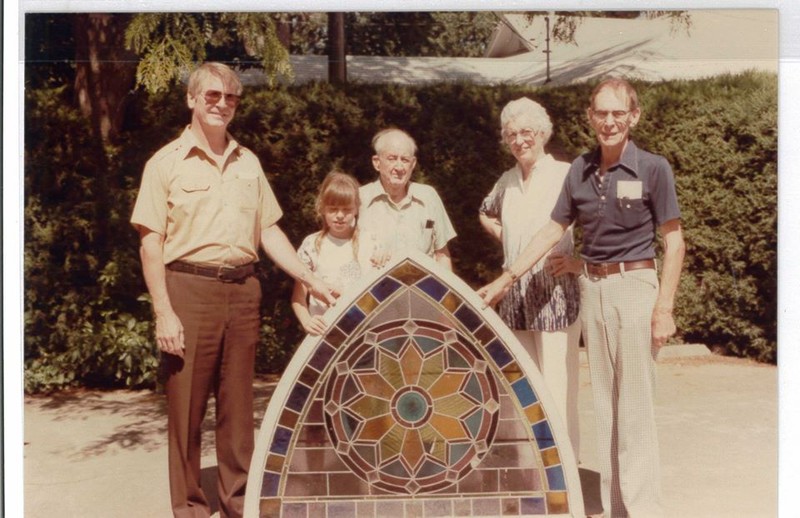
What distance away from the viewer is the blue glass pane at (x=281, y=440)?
15.9 ft

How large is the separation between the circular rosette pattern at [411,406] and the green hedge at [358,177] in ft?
1.36

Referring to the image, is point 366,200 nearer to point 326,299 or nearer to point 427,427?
point 326,299

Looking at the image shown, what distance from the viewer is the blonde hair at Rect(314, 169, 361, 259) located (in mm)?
5125

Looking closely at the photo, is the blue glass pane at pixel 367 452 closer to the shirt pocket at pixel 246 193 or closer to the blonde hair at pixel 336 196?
the blonde hair at pixel 336 196

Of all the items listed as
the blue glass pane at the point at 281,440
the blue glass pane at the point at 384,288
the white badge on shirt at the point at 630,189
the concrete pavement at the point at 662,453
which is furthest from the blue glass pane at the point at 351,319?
the white badge on shirt at the point at 630,189

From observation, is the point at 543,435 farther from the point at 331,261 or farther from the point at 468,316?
the point at 331,261

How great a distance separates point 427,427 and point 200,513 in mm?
1224

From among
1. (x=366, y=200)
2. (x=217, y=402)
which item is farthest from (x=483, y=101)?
(x=217, y=402)

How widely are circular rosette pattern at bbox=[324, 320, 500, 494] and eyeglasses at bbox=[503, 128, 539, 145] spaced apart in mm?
1063

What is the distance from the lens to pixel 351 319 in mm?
4852

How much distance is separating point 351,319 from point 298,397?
0.45 metres

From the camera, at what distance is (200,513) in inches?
200

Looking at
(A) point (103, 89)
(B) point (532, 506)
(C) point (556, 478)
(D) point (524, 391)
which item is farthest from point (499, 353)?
(A) point (103, 89)

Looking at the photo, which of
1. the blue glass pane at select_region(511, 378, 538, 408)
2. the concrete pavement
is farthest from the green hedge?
the blue glass pane at select_region(511, 378, 538, 408)
